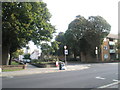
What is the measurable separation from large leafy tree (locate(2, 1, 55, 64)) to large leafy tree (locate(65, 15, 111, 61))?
77.9 feet

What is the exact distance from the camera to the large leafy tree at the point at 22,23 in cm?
1747

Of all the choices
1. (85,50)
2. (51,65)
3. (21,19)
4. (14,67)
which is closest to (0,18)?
(21,19)

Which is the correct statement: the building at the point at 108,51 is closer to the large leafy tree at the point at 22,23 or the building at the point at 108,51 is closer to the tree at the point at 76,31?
the tree at the point at 76,31

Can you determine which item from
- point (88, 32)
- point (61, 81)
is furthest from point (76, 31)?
point (61, 81)

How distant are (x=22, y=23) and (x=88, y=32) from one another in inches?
1190

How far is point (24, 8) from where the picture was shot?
1864 centimetres

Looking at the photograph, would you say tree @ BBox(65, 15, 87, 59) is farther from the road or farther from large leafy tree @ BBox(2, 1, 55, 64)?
the road

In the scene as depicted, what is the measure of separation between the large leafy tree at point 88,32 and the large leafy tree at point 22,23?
23.8m

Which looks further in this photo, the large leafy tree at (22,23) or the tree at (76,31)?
the tree at (76,31)

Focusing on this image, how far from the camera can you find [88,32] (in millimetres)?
44844

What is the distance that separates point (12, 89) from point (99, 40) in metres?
40.5

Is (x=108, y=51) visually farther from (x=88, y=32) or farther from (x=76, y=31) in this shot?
(x=76, y=31)

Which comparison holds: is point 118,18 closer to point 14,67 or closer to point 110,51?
point 14,67

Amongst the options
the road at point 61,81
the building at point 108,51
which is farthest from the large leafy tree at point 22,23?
the building at point 108,51
